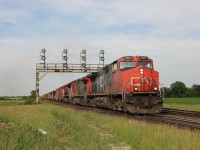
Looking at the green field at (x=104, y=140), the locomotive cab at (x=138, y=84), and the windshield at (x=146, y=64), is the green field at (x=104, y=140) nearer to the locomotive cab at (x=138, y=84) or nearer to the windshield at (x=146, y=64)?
the locomotive cab at (x=138, y=84)

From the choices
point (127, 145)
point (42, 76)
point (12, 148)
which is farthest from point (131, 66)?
point (42, 76)

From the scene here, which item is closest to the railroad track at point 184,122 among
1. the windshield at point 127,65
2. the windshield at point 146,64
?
the windshield at point 146,64

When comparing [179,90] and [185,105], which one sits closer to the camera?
[185,105]

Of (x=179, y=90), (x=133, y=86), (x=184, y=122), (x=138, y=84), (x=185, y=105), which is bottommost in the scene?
(x=184, y=122)

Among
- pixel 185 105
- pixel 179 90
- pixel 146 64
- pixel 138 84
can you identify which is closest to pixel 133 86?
pixel 138 84

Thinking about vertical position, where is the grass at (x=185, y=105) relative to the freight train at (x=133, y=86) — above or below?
below

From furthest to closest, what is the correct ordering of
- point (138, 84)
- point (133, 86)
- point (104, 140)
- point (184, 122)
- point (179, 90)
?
point (179, 90) → point (138, 84) → point (133, 86) → point (184, 122) → point (104, 140)

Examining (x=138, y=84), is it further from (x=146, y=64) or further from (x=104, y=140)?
(x=104, y=140)

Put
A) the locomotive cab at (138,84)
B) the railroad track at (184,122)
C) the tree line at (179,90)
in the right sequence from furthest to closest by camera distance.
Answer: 1. the tree line at (179,90)
2. the locomotive cab at (138,84)
3. the railroad track at (184,122)

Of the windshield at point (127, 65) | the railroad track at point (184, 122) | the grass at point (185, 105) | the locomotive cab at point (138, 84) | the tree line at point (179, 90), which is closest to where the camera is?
the railroad track at point (184, 122)

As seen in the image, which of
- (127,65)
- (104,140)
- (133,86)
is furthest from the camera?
(127,65)

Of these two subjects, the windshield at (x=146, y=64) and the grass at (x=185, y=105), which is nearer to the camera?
the windshield at (x=146, y=64)

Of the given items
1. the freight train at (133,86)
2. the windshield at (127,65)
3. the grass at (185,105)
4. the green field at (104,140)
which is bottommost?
the green field at (104,140)

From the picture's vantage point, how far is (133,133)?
9.93 metres
